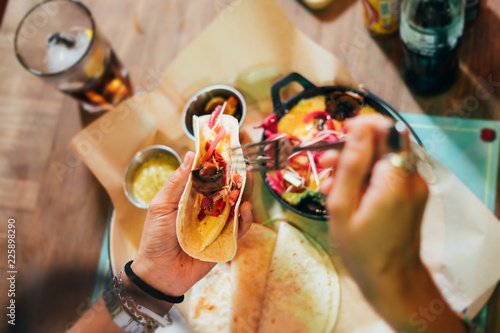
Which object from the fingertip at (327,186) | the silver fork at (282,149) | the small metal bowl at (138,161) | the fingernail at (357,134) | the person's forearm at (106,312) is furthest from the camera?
the small metal bowl at (138,161)

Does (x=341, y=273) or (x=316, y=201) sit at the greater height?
(x=316, y=201)

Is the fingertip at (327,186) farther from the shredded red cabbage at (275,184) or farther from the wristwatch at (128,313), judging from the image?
the wristwatch at (128,313)

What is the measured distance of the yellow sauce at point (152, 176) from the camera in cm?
194

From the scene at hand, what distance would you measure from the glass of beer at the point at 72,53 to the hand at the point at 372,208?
1145mm

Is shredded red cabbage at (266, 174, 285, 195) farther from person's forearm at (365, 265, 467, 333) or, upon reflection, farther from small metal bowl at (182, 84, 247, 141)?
person's forearm at (365, 265, 467, 333)

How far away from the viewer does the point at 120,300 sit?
1.79 metres

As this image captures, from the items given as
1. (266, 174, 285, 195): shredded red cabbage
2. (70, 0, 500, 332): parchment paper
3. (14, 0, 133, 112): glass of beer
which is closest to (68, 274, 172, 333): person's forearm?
(70, 0, 500, 332): parchment paper

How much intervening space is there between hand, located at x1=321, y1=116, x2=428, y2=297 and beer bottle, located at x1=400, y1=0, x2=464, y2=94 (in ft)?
1.04

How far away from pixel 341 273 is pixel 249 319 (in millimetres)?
414

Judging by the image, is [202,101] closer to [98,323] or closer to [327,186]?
[327,186]

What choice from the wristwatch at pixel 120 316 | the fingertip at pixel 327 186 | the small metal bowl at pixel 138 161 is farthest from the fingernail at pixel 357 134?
the wristwatch at pixel 120 316

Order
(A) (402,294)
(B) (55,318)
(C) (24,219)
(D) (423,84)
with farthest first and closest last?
(C) (24,219) → (B) (55,318) → (D) (423,84) → (A) (402,294)

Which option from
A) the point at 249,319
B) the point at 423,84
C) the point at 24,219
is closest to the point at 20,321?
the point at 24,219

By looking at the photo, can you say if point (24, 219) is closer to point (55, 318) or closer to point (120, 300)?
point (55, 318)
